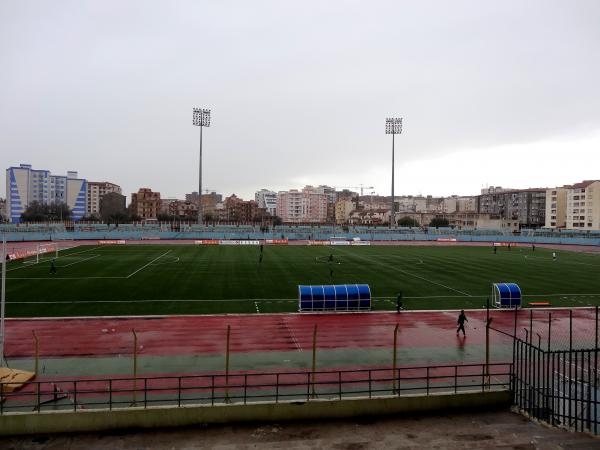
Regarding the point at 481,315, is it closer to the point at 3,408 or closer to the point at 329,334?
the point at 329,334

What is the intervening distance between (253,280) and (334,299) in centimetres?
1252

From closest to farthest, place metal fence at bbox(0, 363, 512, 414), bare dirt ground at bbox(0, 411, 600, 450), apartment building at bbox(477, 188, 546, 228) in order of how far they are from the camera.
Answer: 1. bare dirt ground at bbox(0, 411, 600, 450)
2. metal fence at bbox(0, 363, 512, 414)
3. apartment building at bbox(477, 188, 546, 228)

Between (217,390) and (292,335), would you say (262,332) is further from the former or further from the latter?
(217,390)

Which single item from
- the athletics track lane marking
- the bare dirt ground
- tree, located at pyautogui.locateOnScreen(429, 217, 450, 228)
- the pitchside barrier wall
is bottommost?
the bare dirt ground

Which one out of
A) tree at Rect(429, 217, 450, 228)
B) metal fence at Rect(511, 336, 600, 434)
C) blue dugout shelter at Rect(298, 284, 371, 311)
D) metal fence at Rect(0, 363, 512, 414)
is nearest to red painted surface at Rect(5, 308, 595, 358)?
blue dugout shelter at Rect(298, 284, 371, 311)

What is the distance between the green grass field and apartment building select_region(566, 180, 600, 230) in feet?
239

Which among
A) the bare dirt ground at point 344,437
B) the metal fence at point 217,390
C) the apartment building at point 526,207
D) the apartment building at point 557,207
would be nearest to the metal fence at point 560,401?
the bare dirt ground at point 344,437

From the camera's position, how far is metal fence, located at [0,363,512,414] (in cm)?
1375

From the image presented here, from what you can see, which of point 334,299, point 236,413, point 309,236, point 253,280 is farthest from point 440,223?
point 236,413

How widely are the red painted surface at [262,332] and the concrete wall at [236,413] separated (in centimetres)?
660

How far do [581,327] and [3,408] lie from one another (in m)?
26.7

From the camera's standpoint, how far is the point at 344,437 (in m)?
12.6

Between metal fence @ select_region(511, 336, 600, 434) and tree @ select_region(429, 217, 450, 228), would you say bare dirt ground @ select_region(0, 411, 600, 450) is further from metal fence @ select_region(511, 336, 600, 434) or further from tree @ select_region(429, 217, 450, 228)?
tree @ select_region(429, 217, 450, 228)

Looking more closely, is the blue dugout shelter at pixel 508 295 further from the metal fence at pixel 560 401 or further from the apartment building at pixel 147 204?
the apartment building at pixel 147 204
